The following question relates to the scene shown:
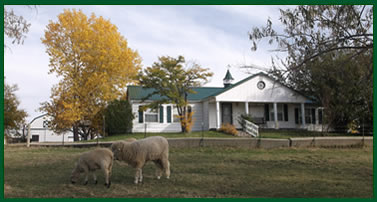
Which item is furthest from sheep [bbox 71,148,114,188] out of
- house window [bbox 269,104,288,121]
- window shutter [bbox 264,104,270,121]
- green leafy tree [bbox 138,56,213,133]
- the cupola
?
the cupola

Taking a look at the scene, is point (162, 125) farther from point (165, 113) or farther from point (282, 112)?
point (282, 112)

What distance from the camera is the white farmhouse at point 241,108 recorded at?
Result: 25.6 meters

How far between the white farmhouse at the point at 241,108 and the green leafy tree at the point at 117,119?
1.96 m

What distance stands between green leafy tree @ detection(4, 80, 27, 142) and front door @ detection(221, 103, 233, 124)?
19068mm

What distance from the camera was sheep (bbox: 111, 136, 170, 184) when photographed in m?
8.40

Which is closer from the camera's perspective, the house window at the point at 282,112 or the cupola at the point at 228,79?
the house window at the point at 282,112

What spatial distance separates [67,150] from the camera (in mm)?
14938

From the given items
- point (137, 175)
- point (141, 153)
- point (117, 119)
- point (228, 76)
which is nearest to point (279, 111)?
point (228, 76)

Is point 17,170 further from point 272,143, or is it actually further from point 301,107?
point 301,107

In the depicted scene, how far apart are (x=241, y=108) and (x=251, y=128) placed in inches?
177

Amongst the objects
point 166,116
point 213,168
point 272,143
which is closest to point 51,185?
point 213,168

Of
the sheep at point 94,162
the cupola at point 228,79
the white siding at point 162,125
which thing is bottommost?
the sheep at point 94,162

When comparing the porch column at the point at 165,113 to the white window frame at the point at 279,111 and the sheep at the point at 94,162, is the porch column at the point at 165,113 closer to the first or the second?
the white window frame at the point at 279,111

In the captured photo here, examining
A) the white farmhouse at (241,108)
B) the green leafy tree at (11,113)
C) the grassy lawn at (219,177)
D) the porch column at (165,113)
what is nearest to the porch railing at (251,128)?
the white farmhouse at (241,108)
